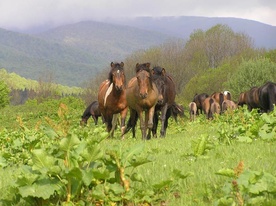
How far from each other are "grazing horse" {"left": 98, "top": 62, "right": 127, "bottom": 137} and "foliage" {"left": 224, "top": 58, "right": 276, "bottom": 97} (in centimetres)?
3843

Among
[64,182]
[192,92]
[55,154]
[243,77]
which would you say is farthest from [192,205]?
[192,92]

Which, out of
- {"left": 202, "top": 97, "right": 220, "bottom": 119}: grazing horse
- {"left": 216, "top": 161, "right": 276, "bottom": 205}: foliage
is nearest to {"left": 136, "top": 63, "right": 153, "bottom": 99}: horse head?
{"left": 216, "top": 161, "right": 276, "bottom": 205}: foliage

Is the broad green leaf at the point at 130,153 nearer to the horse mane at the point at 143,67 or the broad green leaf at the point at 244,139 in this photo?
the broad green leaf at the point at 244,139

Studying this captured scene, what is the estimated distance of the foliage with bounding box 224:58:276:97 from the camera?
172 ft

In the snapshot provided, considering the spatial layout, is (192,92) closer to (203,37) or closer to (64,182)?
(203,37)

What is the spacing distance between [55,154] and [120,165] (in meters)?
0.76

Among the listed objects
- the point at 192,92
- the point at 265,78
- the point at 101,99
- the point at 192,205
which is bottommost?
the point at 192,92

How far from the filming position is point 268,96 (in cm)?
2166

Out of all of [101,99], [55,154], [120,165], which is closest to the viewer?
[120,165]

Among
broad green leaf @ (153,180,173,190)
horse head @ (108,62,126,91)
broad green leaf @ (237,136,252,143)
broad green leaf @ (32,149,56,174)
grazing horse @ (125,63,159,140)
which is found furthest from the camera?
horse head @ (108,62,126,91)

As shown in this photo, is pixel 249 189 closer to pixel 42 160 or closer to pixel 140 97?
pixel 42 160

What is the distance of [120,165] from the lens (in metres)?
4.39

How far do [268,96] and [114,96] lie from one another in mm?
9980

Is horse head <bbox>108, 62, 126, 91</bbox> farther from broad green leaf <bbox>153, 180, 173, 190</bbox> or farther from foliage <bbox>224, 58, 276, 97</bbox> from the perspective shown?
foliage <bbox>224, 58, 276, 97</bbox>
